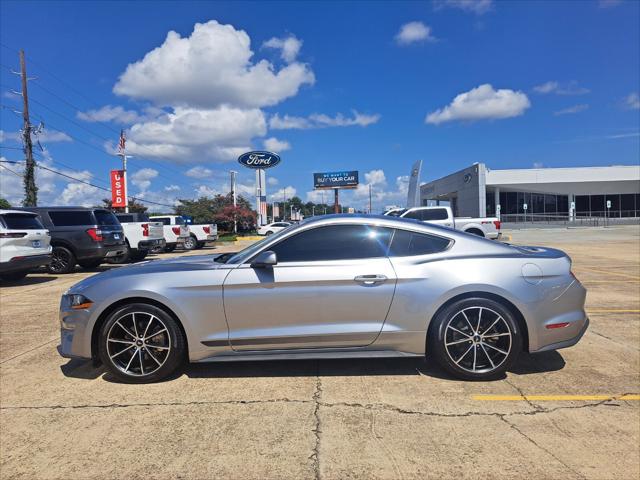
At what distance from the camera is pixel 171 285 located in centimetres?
388

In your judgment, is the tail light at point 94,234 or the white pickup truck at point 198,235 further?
the white pickup truck at point 198,235

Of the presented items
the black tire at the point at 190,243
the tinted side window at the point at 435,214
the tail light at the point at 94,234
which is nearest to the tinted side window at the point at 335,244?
the tail light at the point at 94,234

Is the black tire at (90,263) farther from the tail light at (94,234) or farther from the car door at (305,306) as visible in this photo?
the car door at (305,306)

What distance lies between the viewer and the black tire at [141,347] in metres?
3.87

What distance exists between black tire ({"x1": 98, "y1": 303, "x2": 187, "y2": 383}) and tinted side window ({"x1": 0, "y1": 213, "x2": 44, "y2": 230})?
25.3ft

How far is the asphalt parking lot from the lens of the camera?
8.89ft

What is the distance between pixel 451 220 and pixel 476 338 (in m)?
14.7

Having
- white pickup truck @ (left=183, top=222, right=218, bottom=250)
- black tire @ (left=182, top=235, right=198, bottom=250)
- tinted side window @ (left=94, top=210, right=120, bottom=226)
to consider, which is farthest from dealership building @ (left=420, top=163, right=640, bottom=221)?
tinted side window @ (left=94, top=210, right=120, bottom=226)

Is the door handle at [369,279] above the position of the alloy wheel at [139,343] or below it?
above

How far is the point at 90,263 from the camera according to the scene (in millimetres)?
13188

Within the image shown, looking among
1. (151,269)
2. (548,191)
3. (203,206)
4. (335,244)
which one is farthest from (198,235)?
(203,206)

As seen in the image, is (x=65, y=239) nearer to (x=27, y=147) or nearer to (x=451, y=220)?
(x=451, y=220)

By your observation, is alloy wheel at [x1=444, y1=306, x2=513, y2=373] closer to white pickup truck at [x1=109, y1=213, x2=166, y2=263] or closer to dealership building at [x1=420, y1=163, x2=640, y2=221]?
white pickup truck at [x1=109, y1=213, x2=166, y2=263]

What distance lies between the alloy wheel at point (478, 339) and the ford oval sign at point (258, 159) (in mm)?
45311
